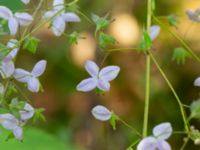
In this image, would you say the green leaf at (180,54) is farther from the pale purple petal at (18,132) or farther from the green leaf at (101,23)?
the pale purple petal at (18,132)

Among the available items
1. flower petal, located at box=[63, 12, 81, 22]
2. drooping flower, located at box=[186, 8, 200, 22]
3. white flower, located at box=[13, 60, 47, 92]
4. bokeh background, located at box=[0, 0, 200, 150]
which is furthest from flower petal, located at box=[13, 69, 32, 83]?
bokeh background, located at box=[0, 0, 200, 150]

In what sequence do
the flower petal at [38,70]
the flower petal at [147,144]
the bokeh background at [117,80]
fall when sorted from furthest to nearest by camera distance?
1. the bokeh background at [117,80]
2. the flower petal at [38,70]
3. the flower petal at [147,144]

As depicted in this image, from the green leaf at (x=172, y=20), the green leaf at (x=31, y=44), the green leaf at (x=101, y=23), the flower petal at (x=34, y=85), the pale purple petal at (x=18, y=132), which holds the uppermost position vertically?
the green leaf at (x=101, y=23)

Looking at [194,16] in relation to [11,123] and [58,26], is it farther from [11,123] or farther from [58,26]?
[11,123]

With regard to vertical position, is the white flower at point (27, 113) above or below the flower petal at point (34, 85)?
below

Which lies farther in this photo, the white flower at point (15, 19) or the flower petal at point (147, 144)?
the white flower at point (15, 19)

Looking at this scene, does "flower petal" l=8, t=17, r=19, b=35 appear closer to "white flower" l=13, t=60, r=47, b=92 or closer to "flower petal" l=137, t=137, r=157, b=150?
"white flower" l=13, t=60, r=47, b=92

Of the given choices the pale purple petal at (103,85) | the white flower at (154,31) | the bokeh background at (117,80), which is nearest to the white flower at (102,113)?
the pale purple petal at (103,85)
